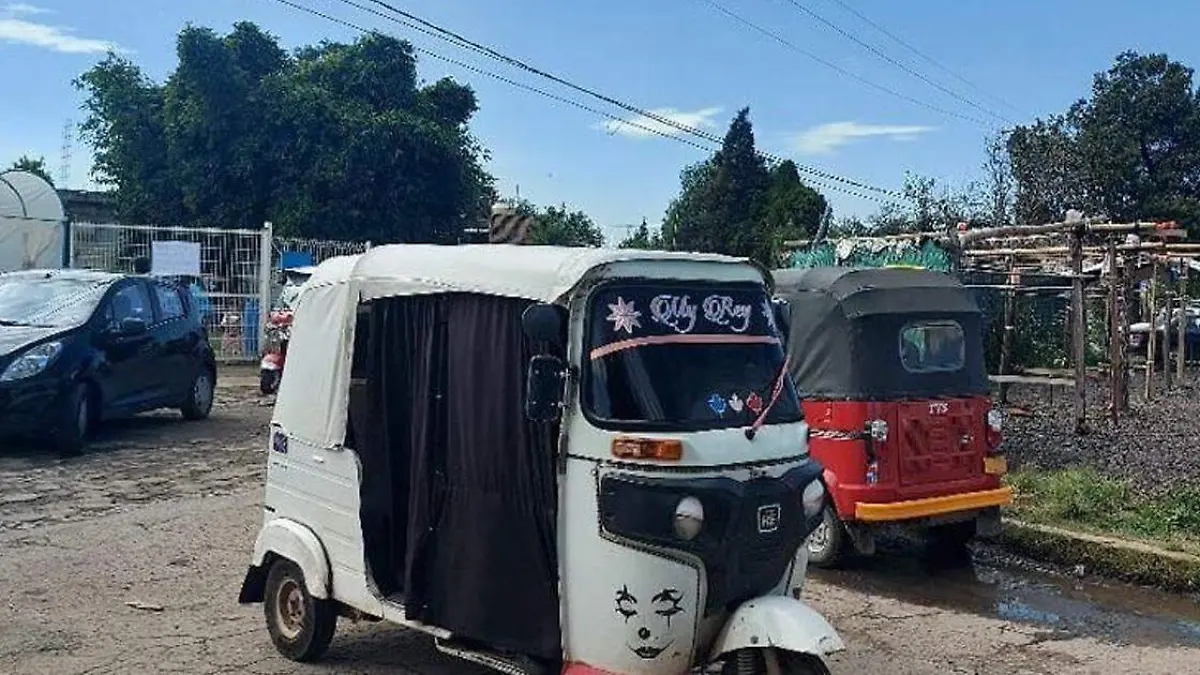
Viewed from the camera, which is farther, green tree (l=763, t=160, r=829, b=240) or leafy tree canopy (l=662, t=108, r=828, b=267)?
leafy tree canopy (l=662, t=108, r=828, b=267)

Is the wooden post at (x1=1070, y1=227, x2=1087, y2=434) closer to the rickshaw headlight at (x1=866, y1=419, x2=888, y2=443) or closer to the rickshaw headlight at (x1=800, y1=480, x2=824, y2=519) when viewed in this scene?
the rickshaw headlight at (x1=866, y1=419, x2=888, y2=443)

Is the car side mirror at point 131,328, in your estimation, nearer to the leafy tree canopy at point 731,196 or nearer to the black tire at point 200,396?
the black tire at point 200,396

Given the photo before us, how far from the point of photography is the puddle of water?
734 cm


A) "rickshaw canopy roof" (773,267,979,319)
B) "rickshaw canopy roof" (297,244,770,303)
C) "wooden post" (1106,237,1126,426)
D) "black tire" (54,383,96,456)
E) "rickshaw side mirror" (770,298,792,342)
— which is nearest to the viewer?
"rickshaw canopy roof" (297,244,770,303)

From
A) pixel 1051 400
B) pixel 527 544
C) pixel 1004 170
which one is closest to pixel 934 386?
pixel 527 544

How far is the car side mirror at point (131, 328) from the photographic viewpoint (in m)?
12.0

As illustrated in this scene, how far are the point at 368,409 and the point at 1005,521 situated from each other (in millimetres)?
5668

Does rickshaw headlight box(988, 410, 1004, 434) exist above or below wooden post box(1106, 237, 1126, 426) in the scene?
below

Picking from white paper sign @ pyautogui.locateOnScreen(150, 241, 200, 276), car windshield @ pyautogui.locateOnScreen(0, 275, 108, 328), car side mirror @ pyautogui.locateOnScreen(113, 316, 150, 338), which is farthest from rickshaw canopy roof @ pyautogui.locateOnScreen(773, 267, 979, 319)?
white paper sign @ pyautogui.locateOnScreen(150, 241, 200, 276)

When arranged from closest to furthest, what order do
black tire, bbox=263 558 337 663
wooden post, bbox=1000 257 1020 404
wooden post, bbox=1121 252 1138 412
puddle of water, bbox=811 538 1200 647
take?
black tire, bbox=263 558 337 663 → puddle of water, bbox=811 538 1200 647 → wooden post, bbox=1000 257 1020 404 → wooden post, bbox=1121 252 1138 412

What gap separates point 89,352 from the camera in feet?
37.5

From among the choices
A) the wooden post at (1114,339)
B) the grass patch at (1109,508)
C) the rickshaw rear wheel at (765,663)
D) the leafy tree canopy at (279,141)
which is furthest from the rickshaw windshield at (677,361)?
the leafy tree canopy at (279,141)

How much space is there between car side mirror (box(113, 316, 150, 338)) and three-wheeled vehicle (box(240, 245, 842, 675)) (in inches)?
279

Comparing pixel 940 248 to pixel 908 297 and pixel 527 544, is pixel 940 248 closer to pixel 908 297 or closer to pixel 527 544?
pixel 908 297
